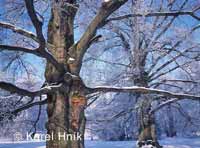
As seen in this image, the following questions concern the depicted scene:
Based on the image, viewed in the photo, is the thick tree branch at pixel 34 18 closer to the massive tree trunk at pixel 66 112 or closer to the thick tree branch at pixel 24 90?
the thick tree branch at pixel 24 90

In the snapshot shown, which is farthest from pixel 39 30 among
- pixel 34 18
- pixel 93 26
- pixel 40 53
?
pixel 93 26

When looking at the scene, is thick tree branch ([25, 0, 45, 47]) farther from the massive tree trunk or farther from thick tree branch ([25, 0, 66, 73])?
the massive tree trunk

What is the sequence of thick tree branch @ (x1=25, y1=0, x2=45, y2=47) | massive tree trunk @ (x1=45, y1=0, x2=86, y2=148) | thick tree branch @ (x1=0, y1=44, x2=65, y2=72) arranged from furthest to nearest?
1. massive tree trunk @ (x1=45, y1=0, x2=86, y2=148)
2. thick tree branch @ (x1=0, y1=44, x2=65, y2=72)
3. thick tree branch @ (x1=25, y1=0, x2=45, y2=47)

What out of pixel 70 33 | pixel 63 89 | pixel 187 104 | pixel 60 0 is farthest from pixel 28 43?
pixel 187 104

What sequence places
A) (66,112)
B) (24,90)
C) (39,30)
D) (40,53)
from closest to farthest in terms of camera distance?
(39,30) < (40,53) < (24,90) < (66,112)

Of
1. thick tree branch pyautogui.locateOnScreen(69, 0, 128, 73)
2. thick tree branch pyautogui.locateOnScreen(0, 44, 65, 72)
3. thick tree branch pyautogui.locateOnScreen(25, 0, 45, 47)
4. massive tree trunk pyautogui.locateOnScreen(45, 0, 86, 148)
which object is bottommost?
massive tree trunk pyautogui.locateOnScreen(45, 0, 86, 148)

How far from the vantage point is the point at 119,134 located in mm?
33656

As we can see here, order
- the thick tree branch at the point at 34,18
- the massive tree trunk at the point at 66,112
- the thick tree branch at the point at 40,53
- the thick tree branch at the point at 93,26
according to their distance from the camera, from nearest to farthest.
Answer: the thick tree branch at the point at 34,18, the thick tree branch at the point at 40,53, the thick tree branch at the point at 93,26, the massive tree trunk at the point at 66,112

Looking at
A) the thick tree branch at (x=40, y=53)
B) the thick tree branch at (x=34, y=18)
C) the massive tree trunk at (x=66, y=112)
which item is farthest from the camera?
the massive tree trunk at (x=66, y=112)

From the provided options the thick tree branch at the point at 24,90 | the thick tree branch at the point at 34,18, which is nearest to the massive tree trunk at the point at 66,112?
the thick tree branch at the point at 24,90

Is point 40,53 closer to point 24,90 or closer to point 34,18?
point 24,90

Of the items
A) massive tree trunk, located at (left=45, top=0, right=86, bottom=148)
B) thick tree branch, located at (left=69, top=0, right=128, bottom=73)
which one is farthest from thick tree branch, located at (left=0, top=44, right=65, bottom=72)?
thick tree branch, located at (left=69, top=0, right=128, bottom=73)

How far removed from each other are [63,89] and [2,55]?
2215mm

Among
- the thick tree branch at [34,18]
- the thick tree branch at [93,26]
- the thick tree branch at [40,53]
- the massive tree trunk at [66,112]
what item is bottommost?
the massive tree trunk at [66,112]
